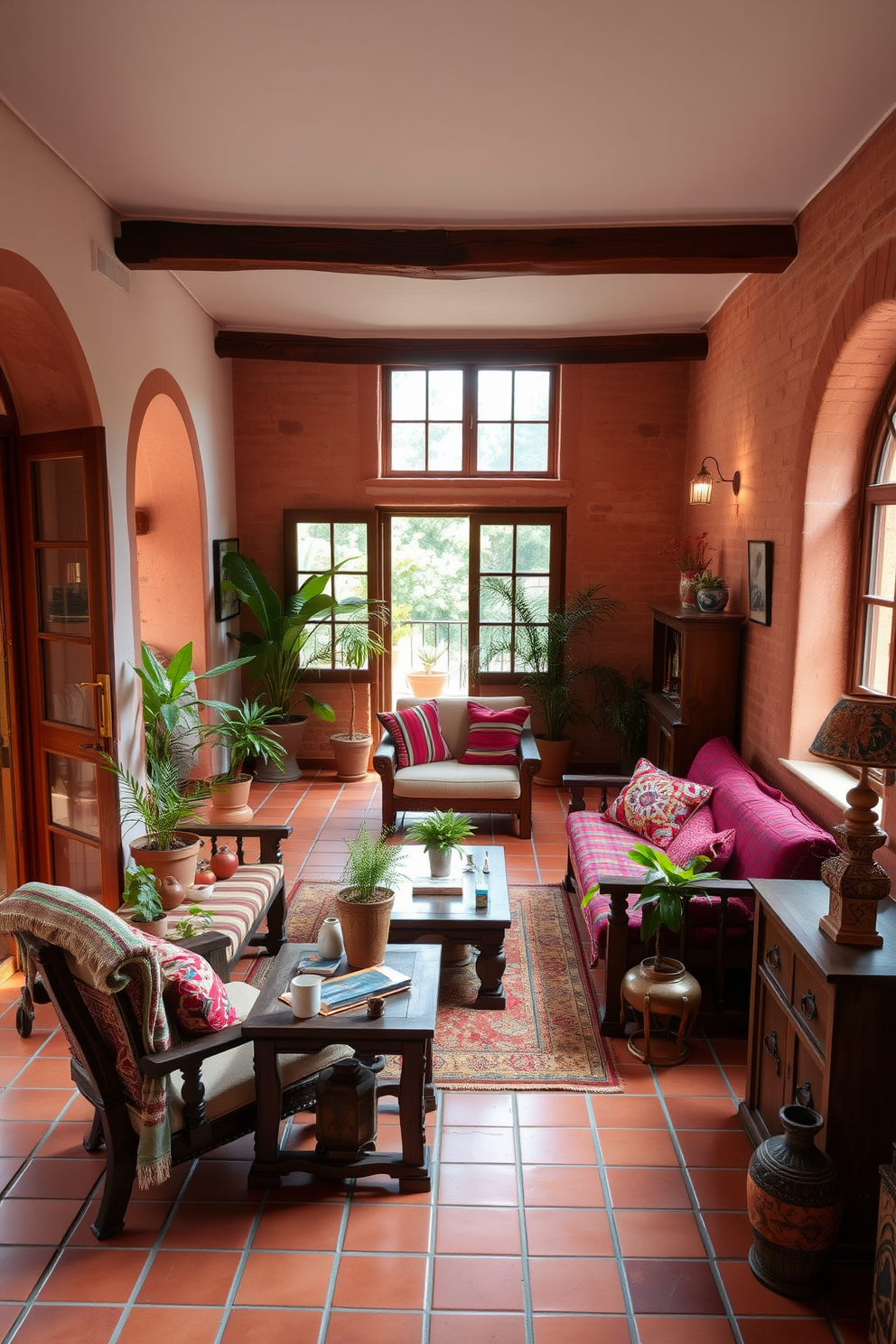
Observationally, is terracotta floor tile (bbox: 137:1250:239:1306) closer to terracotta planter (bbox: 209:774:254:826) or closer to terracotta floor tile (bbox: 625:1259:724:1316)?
terracotta floor tile (bbox: 625:1259:724:1316)

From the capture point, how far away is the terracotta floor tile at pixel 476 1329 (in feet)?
8.63

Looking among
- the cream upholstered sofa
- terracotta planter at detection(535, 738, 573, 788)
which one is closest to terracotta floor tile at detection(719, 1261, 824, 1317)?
the cream upholstered sofa

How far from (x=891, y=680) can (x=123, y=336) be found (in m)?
4.31

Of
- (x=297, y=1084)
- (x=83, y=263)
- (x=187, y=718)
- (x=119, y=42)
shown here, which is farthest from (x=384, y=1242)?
(x=187, y=718)

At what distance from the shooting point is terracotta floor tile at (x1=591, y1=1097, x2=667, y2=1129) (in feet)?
11.9

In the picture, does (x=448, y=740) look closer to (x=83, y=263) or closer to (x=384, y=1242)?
(x=83, y=263)

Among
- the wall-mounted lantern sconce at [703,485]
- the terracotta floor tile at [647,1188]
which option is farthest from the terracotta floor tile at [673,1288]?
the wall-mounted lantern sconce at [703,485]

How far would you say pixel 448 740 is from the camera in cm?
746

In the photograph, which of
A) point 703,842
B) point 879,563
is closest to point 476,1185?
point 703,842

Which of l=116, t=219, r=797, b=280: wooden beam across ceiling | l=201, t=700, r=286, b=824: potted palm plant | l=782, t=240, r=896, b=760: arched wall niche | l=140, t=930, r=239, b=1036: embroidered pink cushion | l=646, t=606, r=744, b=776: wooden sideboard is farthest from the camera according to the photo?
l=201, t=700, r=286, b=824: potted palm plant

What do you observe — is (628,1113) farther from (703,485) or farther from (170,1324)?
(703,485)

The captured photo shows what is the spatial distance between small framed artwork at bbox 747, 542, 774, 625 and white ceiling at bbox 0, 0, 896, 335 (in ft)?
5.68

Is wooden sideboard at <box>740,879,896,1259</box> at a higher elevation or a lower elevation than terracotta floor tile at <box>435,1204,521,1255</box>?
higher

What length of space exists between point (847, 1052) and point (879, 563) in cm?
263
